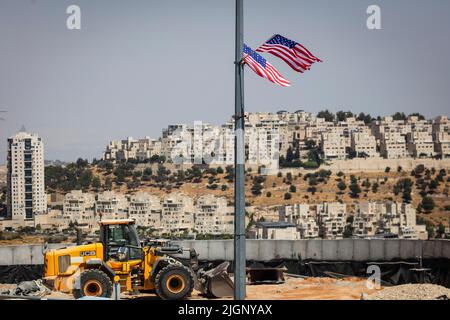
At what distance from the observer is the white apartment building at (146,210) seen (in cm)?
11291

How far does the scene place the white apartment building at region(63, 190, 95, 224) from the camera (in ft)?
362

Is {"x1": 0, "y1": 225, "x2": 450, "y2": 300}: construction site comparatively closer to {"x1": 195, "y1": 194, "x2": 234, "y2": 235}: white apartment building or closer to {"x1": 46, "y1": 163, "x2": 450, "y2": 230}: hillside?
{"x1": 195, "y1": 194, "x2": 234, "y2": 235}: white apartment building

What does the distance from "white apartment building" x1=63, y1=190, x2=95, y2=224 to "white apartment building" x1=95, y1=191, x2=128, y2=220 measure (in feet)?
5.29

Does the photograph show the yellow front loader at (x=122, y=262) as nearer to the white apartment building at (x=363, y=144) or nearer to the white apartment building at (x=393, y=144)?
the white apartment building at (x=393, y=144)

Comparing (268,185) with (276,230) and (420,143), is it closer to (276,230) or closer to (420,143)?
(276,230)

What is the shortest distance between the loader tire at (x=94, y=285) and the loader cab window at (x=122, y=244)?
2.86ft

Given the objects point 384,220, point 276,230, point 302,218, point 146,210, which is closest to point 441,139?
point 384,220

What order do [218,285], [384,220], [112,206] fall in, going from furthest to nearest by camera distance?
[384,220]
[112,206]
[218,285]

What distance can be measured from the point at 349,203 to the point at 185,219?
96.7ft

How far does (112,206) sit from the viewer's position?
356ft

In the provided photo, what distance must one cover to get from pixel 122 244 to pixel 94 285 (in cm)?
122

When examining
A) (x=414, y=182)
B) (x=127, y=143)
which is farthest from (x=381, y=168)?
(x=127, y=143)

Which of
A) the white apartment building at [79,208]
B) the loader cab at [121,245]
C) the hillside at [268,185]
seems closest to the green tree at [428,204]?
the hillside at [268,185]

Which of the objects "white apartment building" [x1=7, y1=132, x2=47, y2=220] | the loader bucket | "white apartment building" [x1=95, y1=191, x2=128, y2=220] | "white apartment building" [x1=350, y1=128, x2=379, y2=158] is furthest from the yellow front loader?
"white apartment building" [x1=350, y1=128, x2=379, y2=158]
